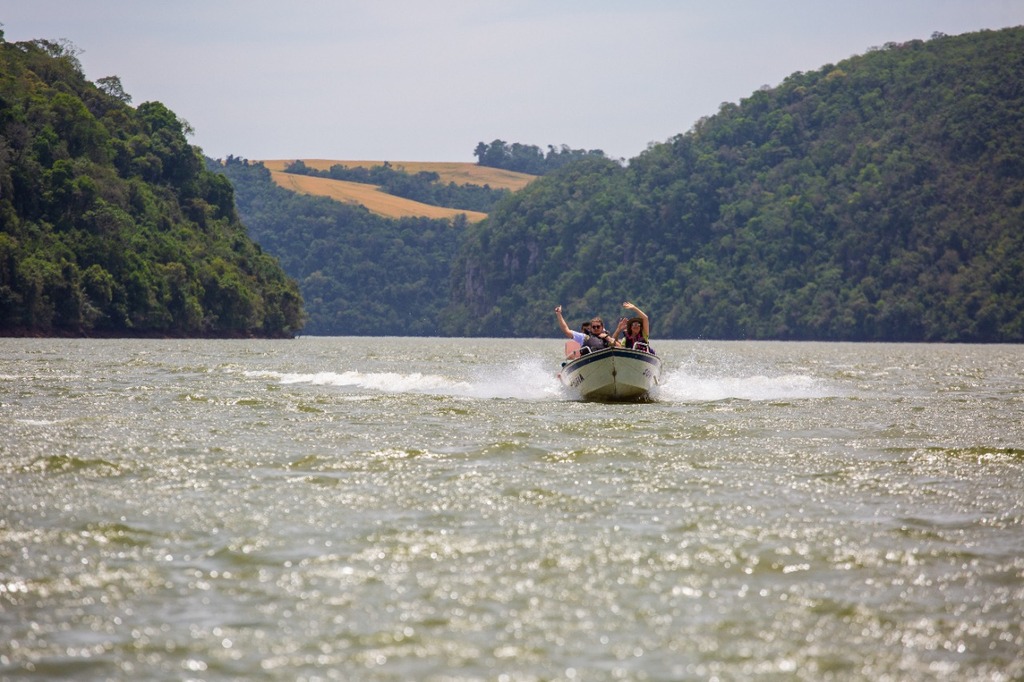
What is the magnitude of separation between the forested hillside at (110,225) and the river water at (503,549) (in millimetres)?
72871

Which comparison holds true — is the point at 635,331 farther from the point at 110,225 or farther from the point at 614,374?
the point at 110,225

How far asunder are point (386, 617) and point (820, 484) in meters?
7.92

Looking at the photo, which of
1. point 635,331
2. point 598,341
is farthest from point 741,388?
point 598,341

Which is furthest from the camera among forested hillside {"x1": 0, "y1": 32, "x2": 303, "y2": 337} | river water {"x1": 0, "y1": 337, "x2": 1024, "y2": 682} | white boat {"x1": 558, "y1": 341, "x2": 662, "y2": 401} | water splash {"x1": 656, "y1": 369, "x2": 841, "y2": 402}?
forested hillside {"x1": 0, "y1": 32, "x2": 303, "y2": 337}

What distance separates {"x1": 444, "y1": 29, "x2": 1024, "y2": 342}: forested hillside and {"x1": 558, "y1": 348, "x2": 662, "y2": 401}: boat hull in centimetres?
10857

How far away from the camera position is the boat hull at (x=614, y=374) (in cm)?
2944

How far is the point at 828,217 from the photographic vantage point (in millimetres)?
162375

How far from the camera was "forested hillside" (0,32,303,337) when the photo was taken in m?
92.8

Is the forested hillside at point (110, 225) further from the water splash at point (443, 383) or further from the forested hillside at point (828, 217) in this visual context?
the forested hillside at point (828, 217)

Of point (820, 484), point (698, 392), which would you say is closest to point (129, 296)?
point (698, 392)

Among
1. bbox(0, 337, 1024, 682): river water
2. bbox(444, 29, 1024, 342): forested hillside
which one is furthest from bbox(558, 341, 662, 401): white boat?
bbox(444, 29, 1024, 342): forested hillside

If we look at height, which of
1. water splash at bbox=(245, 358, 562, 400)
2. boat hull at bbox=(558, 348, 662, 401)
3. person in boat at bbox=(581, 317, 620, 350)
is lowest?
water splash at bbox=(245, 358, 562, 400)

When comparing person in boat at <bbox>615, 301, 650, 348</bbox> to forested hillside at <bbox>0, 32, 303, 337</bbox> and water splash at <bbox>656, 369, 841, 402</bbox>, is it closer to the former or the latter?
water splash at <bbox>656, 369, 841, 402</bbox>

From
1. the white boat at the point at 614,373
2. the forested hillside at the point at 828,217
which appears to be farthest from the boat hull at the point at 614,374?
the forested hillside at the point at 828,217
